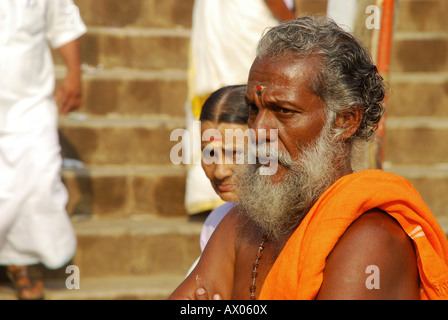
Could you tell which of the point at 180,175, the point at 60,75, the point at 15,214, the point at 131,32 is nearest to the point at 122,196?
the point at 180,175

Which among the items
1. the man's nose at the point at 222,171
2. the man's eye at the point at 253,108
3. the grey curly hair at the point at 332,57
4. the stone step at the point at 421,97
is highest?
the grey curly hair at the point at 332,57

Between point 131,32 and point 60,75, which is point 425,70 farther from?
point 60,75

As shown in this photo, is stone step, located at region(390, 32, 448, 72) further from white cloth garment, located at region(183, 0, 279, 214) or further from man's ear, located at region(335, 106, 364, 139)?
man's ear, located at region(335, 106, 364, 139)

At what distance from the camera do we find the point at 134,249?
4.93m

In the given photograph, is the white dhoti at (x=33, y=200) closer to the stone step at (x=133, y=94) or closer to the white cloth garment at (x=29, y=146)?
the white cloth garment at (x=29, y=146)

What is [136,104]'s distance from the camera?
19.7 feet

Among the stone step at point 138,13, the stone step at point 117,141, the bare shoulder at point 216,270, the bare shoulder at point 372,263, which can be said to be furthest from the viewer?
the stone step at point 138,13

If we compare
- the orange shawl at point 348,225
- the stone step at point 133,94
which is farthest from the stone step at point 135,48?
the orange shawl at point 348,225

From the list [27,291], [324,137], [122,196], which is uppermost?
[324,137]

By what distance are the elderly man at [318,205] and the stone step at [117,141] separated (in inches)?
128

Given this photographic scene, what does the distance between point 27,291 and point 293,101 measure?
305 cm

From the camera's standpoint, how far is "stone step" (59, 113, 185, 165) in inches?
216

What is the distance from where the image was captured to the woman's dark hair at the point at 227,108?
116 inches

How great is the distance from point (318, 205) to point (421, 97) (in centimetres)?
459
